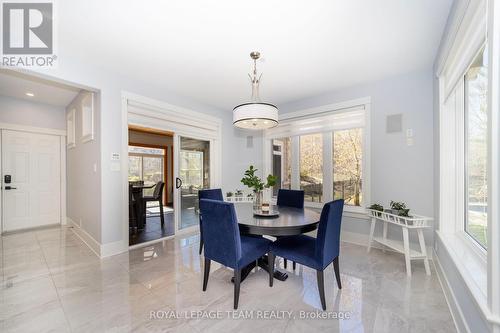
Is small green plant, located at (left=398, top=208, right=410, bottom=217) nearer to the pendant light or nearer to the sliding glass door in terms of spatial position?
the pendant light

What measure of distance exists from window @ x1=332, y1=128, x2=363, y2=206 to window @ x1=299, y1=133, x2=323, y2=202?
26cm

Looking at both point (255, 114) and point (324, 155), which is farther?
point (324, 155)

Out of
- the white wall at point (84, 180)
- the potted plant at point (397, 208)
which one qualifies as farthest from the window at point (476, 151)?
the white wall at point (84, 180)

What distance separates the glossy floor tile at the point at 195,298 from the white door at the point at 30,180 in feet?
5.51

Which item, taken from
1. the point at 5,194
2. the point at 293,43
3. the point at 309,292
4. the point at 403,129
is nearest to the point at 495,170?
the point at 309,292

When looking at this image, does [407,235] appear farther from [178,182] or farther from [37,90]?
[37,90]

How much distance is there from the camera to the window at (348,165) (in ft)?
11.6

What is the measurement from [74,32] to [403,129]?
409 cm

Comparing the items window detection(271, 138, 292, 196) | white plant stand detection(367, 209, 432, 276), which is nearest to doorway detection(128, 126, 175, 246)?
window detection(271, 138, 292, 196)

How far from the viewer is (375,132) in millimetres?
3287

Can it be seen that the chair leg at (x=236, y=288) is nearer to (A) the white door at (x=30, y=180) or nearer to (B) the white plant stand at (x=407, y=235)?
(B) the white plant stand at (x=407, y=235)

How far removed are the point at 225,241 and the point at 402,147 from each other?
2.80 metres

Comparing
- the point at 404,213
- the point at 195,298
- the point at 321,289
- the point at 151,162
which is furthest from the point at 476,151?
the point at 151,162

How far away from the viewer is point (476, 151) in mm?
1856
